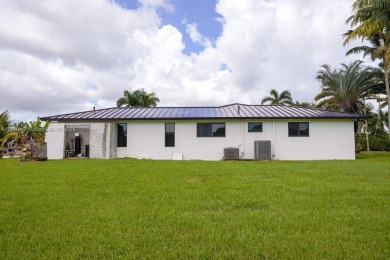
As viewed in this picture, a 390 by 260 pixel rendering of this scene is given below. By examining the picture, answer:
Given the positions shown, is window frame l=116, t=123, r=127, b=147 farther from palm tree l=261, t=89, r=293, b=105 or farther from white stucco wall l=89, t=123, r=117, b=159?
palm tree l=261, t=89, r=293, b=105

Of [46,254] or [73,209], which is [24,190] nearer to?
[73,209]

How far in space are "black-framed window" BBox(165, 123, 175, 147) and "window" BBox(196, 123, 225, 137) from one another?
167cm

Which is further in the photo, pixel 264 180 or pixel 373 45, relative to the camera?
pixel 373 45

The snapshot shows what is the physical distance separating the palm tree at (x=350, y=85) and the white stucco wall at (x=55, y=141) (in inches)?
963

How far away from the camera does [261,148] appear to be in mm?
18781

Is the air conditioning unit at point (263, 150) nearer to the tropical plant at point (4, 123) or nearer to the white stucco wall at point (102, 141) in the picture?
the white stucco wall at point (102, 141)

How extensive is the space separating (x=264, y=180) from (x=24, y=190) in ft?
22.1

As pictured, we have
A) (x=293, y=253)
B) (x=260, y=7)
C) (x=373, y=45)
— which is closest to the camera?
(x=293, y=253)

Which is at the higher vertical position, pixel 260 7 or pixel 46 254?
pixel 260 7

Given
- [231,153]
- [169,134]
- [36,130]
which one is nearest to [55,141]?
[36,130]

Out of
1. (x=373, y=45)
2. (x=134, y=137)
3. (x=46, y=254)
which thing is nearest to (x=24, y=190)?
(x=46, y=254)

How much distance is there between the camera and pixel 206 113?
20844 mm

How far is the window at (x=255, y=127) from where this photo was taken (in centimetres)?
1961

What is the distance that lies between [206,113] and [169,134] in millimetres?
3054
